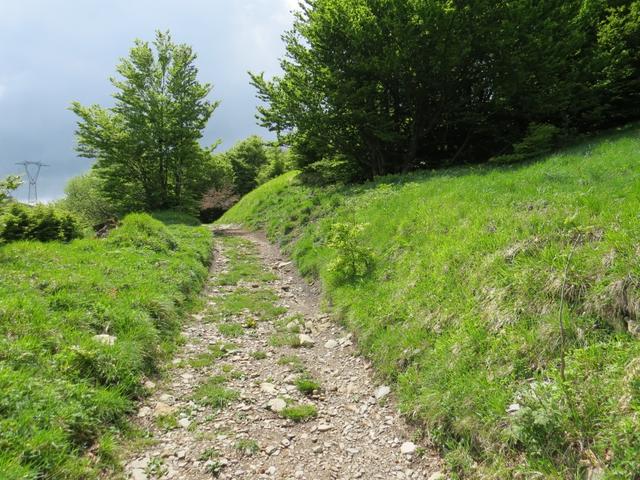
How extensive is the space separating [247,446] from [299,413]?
1023 mm

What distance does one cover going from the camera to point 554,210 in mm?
7324

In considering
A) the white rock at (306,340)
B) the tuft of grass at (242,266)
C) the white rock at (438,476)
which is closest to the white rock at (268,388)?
the white rock at (306,340)

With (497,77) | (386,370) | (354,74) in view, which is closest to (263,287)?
(386,370)

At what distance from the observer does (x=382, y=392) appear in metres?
6.47

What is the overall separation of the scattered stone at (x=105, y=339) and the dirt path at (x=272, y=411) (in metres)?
1.25

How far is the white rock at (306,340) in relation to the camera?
8.61 meters

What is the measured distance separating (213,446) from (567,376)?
15.9ft

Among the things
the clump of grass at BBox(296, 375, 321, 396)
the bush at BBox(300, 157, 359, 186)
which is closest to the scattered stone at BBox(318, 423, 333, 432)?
the clump of grass at BBox(296, 375, 321, 396)

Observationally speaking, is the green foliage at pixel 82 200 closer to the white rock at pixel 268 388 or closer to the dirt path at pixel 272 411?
the dirt path at pixel 272 411

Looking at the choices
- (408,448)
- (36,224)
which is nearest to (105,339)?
(408,448)

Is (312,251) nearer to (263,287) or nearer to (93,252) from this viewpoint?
(263,287)

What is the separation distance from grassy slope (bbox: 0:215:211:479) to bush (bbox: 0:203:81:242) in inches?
50.9

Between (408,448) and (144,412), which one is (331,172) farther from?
(408,448)

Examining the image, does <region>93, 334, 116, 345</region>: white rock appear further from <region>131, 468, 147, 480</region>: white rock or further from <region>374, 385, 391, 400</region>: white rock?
<region>374, 385, 391, 400</region>: white rock
